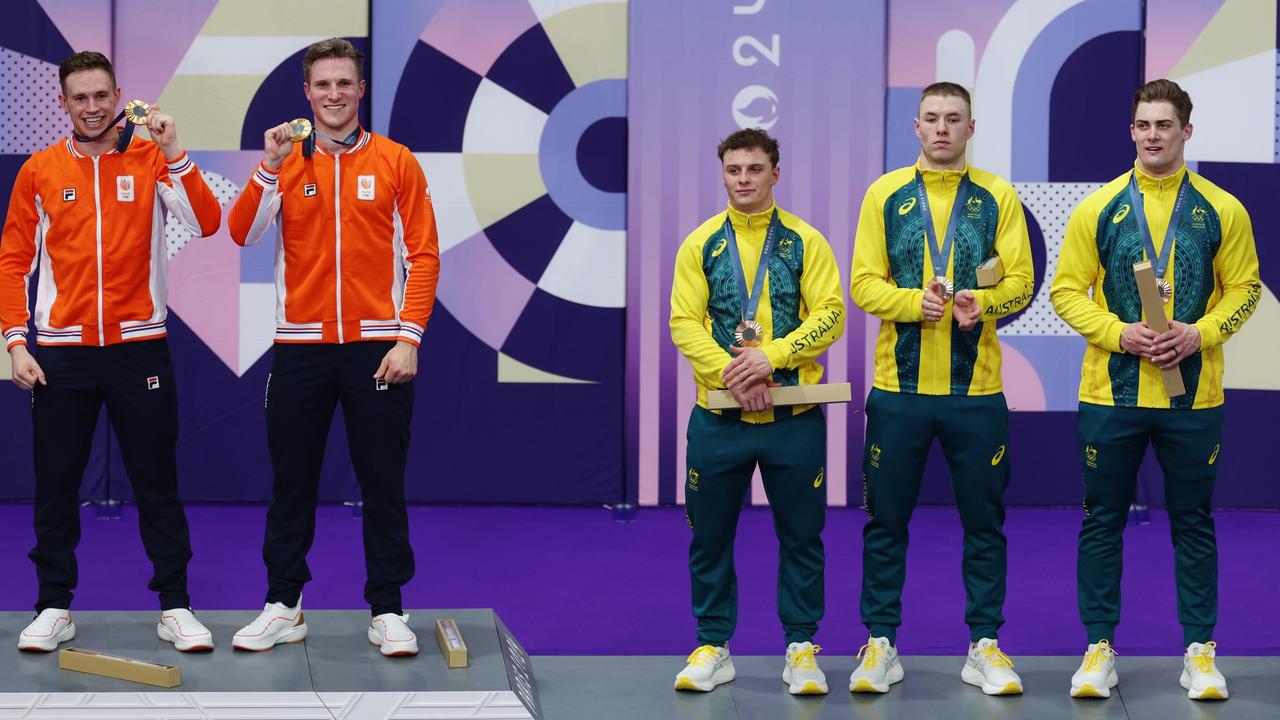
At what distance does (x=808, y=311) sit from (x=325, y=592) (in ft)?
7.76

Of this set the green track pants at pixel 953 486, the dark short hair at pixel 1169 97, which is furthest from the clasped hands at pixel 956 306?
the dark short hair at pixel 1169 97

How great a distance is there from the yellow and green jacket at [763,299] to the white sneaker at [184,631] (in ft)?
5.17

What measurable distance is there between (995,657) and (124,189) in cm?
284

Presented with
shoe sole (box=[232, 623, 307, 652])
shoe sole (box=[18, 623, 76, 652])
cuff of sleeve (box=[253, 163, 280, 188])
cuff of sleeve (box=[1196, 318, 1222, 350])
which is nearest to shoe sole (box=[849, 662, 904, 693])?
cuff of sleeve (box=[1196, 318, 1222, 350])

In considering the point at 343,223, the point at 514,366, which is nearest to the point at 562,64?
the point at 514,366

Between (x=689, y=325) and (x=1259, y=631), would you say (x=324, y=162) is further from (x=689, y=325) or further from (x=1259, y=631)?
(x=1259, y=631)

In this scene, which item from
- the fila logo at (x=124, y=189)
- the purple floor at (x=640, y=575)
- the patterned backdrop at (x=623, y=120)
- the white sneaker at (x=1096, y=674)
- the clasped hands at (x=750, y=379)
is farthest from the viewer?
the patterned backdrop at (x=623, y=120)

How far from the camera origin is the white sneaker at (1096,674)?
12.4ft

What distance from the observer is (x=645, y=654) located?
4.38 m

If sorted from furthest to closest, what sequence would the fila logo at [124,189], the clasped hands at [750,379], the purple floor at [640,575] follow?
the purple floor at [640,575]
the fila logo at [124,189]
the clasped hands at [750,379]

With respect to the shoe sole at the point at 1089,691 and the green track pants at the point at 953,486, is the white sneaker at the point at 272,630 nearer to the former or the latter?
the green track pants at the point at 953,486

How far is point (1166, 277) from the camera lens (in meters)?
3.79

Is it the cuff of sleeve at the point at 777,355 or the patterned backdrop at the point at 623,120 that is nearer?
the cuff of sleeve at the point at 777,355

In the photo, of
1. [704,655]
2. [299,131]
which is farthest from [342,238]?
[704,655]
